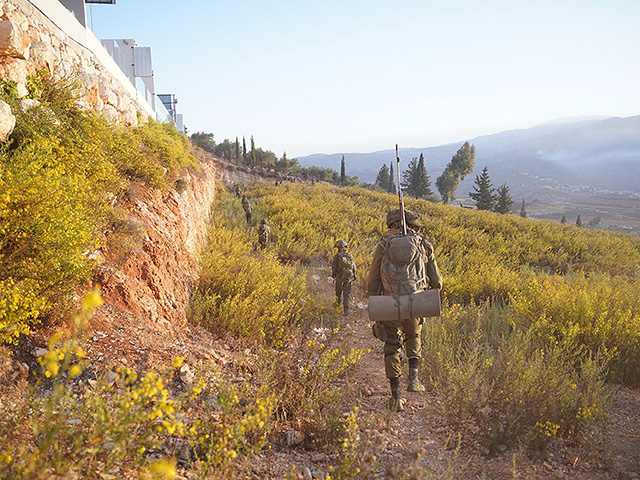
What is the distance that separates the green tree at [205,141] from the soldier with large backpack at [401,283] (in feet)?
179

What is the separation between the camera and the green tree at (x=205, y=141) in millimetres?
54094

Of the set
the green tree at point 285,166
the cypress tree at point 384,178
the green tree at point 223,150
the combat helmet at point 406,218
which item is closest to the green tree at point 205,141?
the green tree at point 223,150

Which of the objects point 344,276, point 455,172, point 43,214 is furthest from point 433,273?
point 455,172

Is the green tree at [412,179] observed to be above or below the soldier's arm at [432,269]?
above

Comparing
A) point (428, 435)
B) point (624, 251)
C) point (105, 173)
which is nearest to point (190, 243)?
point (105, 173)

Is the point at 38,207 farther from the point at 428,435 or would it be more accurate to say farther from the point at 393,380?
the point at 428,435

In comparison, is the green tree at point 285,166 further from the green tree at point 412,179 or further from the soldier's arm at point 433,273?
the soldier's arm at point 433,273

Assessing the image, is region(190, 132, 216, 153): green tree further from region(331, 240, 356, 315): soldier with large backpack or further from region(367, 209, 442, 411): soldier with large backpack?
region(367, 209, 442, 411): soldier with large backpack

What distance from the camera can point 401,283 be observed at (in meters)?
3.57

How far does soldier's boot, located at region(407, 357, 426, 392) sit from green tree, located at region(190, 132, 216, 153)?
180ft

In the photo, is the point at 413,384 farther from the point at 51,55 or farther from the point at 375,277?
the point at 51,55

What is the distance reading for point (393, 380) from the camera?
351cm

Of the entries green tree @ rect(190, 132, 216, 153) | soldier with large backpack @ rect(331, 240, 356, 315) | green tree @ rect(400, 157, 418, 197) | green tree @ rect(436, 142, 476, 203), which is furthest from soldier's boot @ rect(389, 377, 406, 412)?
green tree @ rect(190, 132, 216, 153)

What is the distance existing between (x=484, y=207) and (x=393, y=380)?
117 ft
